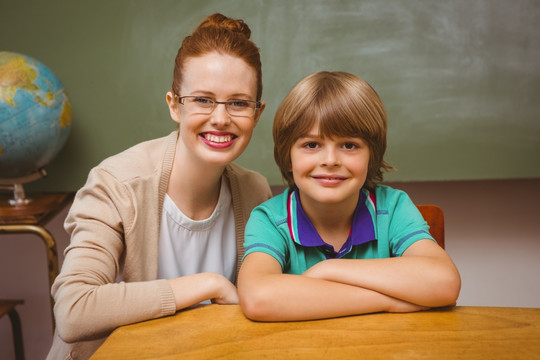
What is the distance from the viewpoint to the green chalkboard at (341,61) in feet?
6.42

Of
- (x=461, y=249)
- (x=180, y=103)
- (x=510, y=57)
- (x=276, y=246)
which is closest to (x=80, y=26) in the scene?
→ (x=180, y=103)

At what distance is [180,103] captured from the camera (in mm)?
1234

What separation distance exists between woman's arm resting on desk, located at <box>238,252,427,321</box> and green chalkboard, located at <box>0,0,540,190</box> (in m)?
1.22

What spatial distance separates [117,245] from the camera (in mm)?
1165

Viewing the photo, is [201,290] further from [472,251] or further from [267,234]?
[472,251]

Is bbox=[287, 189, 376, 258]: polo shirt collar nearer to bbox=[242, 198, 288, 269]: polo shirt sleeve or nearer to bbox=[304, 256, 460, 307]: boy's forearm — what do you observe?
bbox=[242, 198, 288, 269]: polo shirt sleeve

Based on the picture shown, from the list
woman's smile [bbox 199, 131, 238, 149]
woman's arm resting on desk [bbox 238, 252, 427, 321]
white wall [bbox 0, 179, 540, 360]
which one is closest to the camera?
woman's arm resting on desk [bbox 238, 252, 427, 321]

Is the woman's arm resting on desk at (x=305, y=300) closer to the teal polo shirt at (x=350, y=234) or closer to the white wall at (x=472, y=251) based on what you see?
the teal polo shirt at (x=350, y=234)

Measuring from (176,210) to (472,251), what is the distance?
1.71 m

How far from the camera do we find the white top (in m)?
1.36

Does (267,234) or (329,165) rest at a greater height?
(329,165)

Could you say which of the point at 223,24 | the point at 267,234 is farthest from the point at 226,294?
the point at 223,24

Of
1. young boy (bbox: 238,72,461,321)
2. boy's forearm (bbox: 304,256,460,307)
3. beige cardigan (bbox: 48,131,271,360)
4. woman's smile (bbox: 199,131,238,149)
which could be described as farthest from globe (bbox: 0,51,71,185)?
boy's forearm (bbox: 304,256,460,307)

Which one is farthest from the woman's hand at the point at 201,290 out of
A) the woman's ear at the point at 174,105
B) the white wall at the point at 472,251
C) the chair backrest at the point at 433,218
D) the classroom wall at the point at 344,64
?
the white wall at the point at 472,251
